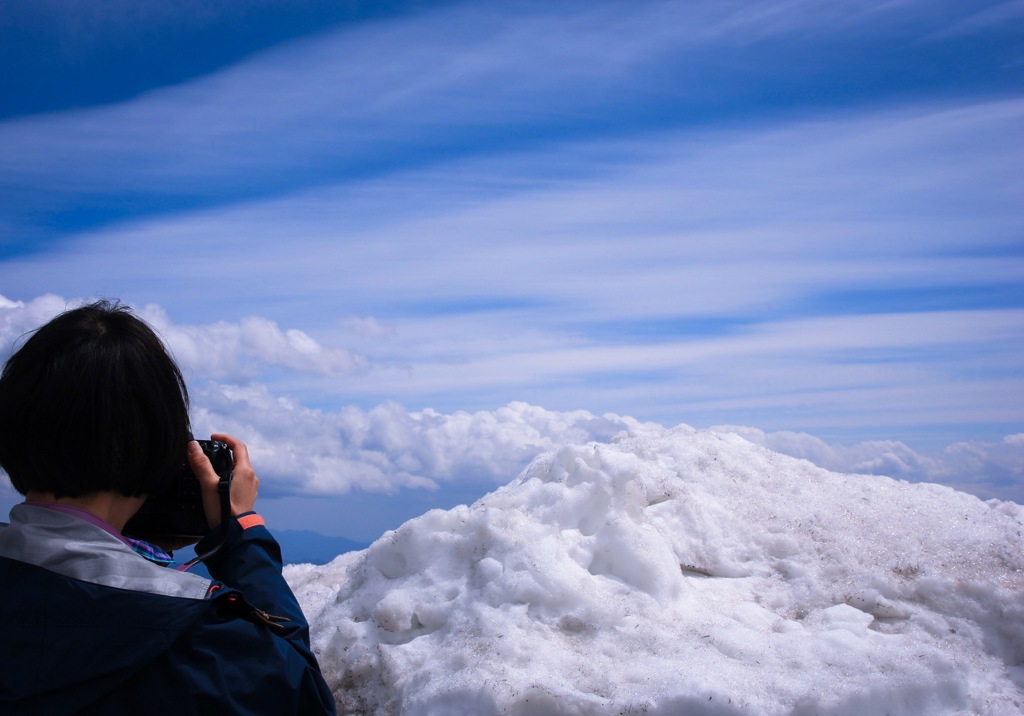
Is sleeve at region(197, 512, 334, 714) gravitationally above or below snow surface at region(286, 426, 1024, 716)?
above

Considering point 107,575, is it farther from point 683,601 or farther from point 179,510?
point 683,601

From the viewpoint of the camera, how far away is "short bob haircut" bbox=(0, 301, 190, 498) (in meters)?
2.40

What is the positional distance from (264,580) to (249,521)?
24 centimetres

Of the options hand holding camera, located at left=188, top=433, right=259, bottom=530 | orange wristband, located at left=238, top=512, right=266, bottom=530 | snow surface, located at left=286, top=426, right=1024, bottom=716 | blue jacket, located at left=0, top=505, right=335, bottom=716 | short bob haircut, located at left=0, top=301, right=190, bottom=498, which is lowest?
snow surface, located at left=286, top=426, right=1024, bottom=716

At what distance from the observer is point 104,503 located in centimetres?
251

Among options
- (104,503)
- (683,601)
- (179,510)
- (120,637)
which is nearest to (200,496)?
(179,510)

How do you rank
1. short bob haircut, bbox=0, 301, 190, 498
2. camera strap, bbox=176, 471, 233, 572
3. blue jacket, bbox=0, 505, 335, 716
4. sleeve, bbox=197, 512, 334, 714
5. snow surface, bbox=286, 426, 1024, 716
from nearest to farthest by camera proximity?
blue jacket, bbox=0, 505, 335, 716, short bob haircut, bbox=0, 301, 190, 498, sleeve, bbox=197, 512, 334, 714, camera strap, bbox=176, 471, 233, 572, snow surface, bbox=286, 426, 1024, 716

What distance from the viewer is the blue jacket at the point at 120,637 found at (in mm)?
2287

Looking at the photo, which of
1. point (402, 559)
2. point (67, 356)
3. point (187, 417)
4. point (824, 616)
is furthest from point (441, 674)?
point (67, 356)

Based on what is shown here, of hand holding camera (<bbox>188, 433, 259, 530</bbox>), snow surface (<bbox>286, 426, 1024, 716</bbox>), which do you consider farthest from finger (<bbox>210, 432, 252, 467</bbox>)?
snow surface (<bbox>286, 426, 1024, 716</bbox>)

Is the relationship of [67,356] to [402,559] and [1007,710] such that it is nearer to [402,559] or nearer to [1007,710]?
[402,559]

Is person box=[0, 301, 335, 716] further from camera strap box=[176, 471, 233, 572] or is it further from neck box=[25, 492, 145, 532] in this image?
camera strap box=[176, 471, 233, 572]

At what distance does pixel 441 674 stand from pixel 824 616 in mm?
2633

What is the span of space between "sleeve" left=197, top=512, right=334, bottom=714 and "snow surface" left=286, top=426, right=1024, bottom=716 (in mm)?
2440
